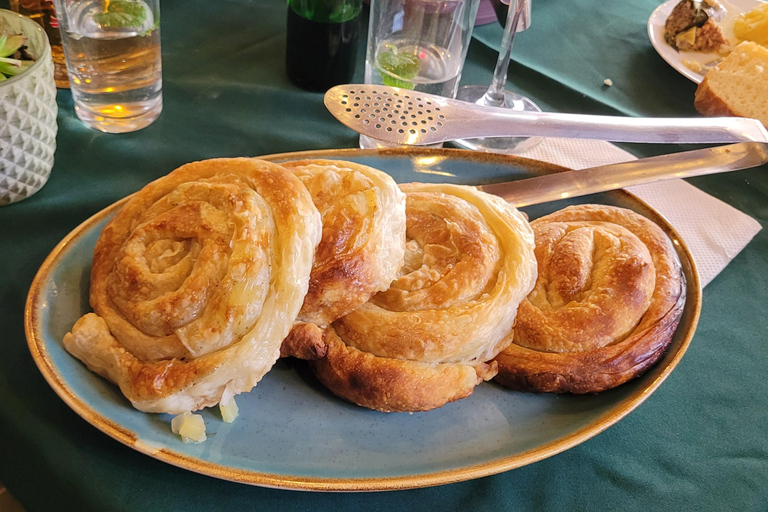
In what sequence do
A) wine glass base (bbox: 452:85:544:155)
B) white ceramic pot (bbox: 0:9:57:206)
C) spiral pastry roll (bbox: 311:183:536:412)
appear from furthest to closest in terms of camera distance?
wine glass base (bbox: 452:85:544:155) < white ceramic pot (bbox: 0:9:57:206) < spiral pastry roll (bbox: 311:183:536:412)

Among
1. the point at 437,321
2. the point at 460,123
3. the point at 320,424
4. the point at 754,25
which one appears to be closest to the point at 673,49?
the point at 754,25

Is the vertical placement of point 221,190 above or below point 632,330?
above

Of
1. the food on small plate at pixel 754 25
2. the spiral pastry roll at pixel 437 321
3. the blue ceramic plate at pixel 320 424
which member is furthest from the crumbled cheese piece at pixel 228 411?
the food on small plate at pixel 754 25

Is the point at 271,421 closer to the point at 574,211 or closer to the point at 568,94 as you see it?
the point at 574,211

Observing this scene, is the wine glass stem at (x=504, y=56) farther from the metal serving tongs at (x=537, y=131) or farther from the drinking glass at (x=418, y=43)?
the metal serving tongs at (x=537, y=131)

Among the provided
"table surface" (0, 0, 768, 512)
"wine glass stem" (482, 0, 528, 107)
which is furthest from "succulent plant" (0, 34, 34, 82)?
"wine glass stem" (482, 0, 528, 107)

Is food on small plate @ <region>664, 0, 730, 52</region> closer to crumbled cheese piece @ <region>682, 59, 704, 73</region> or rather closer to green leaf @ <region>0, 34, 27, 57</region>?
crumbled cheese piece @ <region>682, 59, 704, 73</region>

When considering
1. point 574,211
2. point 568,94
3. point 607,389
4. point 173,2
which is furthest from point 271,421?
point 173,2
